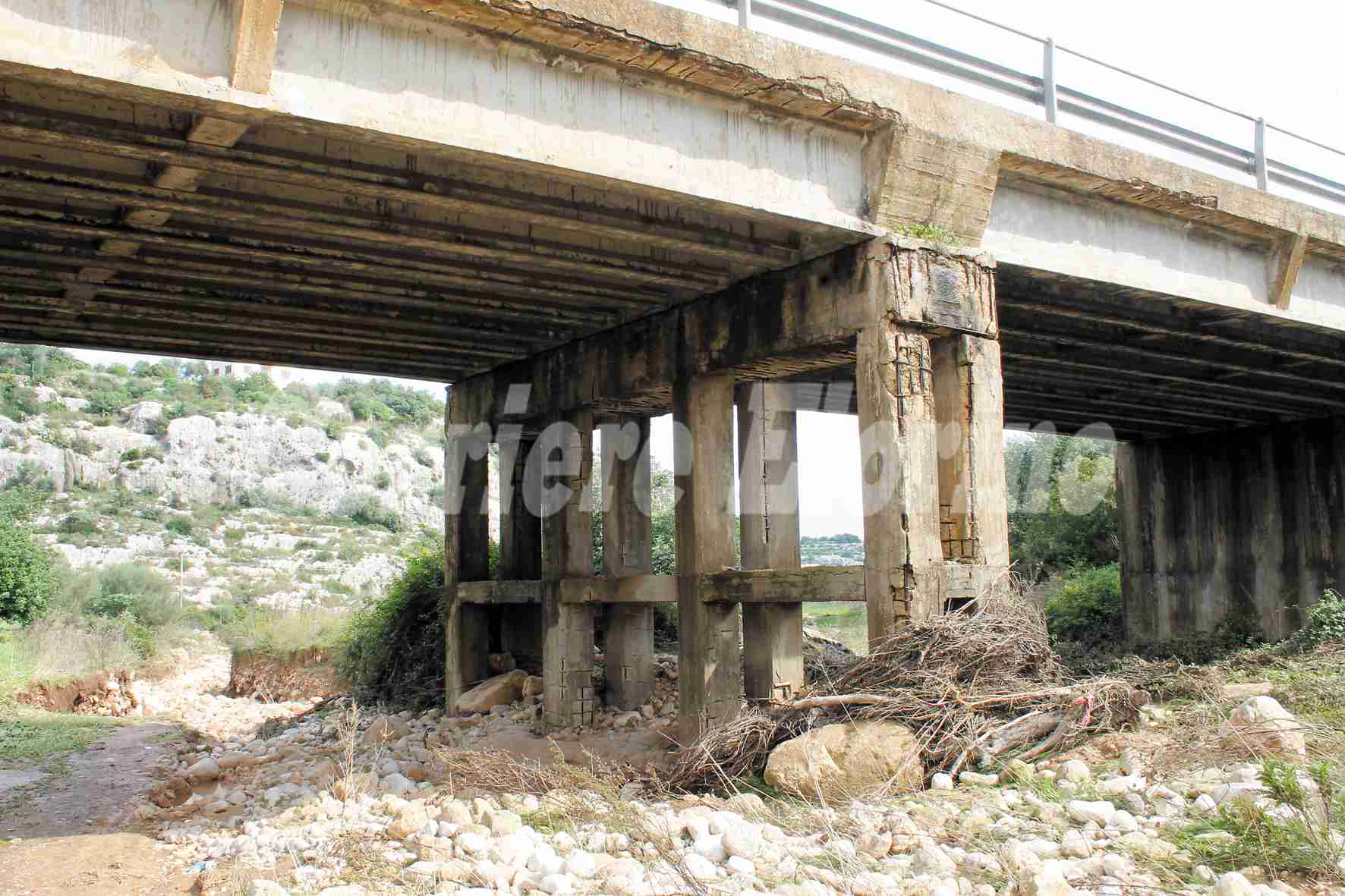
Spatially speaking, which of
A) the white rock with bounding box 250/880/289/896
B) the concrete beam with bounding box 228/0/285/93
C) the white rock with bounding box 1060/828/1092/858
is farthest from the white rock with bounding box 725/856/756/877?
the concrete beam with bounding box 228/0/285/93

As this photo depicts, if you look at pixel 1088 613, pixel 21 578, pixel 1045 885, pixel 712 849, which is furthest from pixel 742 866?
pixel 21 578

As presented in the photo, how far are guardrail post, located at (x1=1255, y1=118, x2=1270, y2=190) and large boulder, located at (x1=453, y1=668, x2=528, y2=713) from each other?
Result: 33.0 feet

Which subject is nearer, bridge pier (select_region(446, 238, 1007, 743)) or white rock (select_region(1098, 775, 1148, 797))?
white rock (select_region(1098, 775, 1148, 797))

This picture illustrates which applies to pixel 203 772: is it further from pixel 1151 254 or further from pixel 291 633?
pixel 291 633

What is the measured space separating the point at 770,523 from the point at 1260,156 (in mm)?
6312

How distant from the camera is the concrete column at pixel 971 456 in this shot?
902 cm

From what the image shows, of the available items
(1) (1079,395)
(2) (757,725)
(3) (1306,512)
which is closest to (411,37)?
(2) (757,725)

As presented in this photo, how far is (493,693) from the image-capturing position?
1391cm

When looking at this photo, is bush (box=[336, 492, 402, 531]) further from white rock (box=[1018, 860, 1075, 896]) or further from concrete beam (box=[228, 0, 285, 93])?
white rock (box=[1018, 860, 1075, 896])

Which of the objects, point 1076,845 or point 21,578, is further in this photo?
point 21,578

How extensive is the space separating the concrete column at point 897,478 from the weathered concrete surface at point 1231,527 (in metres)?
13.9

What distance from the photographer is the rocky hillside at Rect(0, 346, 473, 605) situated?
43.3 m

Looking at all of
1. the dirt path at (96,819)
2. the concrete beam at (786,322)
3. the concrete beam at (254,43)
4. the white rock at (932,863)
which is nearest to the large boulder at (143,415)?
the dirt path at (96,819)

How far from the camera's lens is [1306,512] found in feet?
65.4
